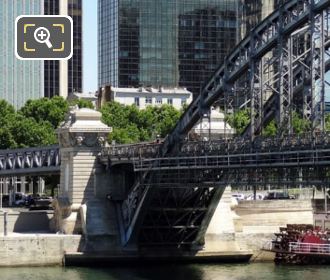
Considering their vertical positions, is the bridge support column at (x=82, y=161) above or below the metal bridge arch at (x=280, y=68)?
below

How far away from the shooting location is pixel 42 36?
24547 mm

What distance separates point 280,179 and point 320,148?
26.2 ft

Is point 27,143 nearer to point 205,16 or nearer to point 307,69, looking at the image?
point 307,69

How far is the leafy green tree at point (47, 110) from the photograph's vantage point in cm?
13225

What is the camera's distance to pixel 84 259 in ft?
232

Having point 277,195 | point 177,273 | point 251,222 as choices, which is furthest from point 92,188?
point 277,195

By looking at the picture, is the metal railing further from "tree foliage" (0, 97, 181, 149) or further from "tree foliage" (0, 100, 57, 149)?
"tree foliage" (0, 100, 57, 149)

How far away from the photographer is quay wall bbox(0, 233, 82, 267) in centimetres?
6881

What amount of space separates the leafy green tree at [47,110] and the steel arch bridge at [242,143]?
195 feet

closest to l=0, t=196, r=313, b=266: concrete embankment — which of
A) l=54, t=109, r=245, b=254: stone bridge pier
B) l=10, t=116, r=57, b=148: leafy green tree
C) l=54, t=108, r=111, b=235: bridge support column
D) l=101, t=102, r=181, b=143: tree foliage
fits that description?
l=54, t=109, r=245, b=254: stone bridge pier

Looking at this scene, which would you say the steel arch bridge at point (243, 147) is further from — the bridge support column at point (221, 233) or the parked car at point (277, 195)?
the parked car at point (277, 195)

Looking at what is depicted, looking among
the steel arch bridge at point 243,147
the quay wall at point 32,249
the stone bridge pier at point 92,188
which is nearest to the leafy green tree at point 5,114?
the stone bridge pier at point 92,188

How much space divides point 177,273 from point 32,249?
32.5 ft

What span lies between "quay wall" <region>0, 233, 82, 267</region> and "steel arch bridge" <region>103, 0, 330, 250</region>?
16.2 ft
